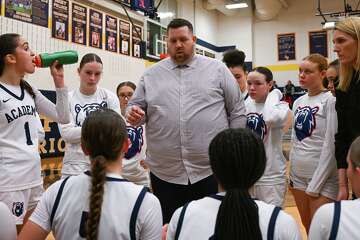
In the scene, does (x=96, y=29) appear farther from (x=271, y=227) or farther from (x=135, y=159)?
(x=271, y=227)

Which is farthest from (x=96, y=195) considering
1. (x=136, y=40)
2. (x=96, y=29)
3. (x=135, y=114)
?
(x=136, y=40)

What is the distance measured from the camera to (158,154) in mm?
2389

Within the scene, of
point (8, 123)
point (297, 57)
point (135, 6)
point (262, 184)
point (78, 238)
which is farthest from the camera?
point (297, 57)

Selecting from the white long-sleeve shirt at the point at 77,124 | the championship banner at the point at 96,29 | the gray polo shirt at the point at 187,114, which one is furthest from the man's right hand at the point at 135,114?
the championship banner at the point at 96,29

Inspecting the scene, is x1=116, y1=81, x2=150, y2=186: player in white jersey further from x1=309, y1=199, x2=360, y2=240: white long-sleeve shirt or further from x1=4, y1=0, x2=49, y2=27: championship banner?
x1=4, y1=0, x2=49, y2=27: championship banner

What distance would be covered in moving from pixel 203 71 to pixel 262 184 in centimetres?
89

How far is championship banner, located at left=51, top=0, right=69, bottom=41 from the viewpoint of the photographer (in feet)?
21.6

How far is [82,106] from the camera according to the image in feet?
9.59

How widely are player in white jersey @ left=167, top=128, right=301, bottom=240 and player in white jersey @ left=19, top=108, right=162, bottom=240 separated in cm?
12

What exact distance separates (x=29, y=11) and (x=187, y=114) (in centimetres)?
469

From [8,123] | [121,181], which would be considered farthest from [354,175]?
[8,123]

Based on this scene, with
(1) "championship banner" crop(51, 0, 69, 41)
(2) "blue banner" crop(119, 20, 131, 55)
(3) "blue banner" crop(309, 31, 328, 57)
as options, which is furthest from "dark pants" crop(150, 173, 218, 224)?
(3) "blue banner" crop(309, 31, 328, 57)

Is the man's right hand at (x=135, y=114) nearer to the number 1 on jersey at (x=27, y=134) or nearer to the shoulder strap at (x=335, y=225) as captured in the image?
the number 1 on jersey at (x=27, y=134)

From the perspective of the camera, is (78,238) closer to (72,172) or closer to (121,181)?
(121,181)
